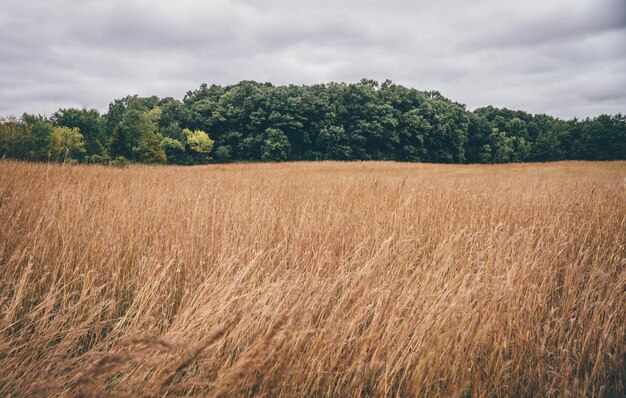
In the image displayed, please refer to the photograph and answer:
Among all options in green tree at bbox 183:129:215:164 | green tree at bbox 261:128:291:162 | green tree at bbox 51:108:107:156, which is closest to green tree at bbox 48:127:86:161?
green tree at bbox 51:108:107:156

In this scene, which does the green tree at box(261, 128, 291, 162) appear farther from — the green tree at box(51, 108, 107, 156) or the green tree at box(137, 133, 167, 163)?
the green tree at box(51, 108, 107, 156)

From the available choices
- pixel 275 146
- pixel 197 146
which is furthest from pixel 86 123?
pixel 275 146

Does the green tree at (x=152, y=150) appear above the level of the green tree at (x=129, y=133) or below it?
below

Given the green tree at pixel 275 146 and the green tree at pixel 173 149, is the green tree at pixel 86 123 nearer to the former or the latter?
the green tree at pixel 173 149

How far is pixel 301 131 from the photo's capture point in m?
49.7

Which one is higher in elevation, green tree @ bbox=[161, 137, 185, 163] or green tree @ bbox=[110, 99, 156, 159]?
green tree @ bbox=[110, 99, 156, 159]

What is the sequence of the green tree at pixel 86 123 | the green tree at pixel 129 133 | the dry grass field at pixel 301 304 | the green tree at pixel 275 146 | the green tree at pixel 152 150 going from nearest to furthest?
the dry grass field at pixel 301 304, the green tree at pixel 152 150, the green tree at pixel 275 146, the green tree at pixel 129 133, the green tree at pixel 86 123

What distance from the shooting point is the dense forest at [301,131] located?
44.0 metres

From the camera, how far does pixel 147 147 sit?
38.3 meters

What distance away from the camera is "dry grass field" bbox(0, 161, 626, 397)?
1466 mm

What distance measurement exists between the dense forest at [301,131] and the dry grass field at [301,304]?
3992cm

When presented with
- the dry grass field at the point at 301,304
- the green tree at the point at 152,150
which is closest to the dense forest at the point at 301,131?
the green tree at the point at 152,150

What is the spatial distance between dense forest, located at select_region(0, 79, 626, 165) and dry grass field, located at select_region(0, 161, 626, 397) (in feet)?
131

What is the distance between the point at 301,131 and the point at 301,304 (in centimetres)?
4949
